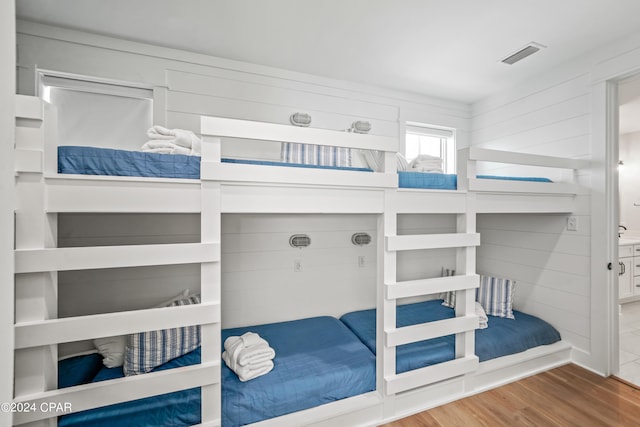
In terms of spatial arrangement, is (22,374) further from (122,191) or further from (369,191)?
(369,191)

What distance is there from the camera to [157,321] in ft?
4.08

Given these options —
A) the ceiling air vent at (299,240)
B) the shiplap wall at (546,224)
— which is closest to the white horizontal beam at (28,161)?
the ceiling air vent at (299,240)

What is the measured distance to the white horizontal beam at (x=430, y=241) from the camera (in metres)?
1.68

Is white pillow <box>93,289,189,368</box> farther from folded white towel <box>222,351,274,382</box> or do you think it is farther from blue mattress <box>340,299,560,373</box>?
blue mattress <box>340,299,560,373</box>

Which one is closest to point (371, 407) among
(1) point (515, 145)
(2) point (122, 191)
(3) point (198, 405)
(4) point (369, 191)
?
(3) point (198, 405)

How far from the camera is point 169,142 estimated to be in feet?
4.69

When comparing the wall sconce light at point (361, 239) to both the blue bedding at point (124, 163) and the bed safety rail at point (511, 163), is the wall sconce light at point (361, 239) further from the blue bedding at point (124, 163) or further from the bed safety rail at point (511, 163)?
the blue bedding at point (124, 163)

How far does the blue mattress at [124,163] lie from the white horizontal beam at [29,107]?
15cm

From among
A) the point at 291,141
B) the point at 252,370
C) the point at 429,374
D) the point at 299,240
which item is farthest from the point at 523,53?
the point at 252,370

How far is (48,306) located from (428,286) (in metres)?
1.89

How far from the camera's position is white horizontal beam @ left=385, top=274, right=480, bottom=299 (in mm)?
1682

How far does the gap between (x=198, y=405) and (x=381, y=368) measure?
1025 mm

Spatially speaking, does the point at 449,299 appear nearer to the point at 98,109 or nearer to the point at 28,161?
the point at 28,161

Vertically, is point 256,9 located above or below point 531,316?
above
